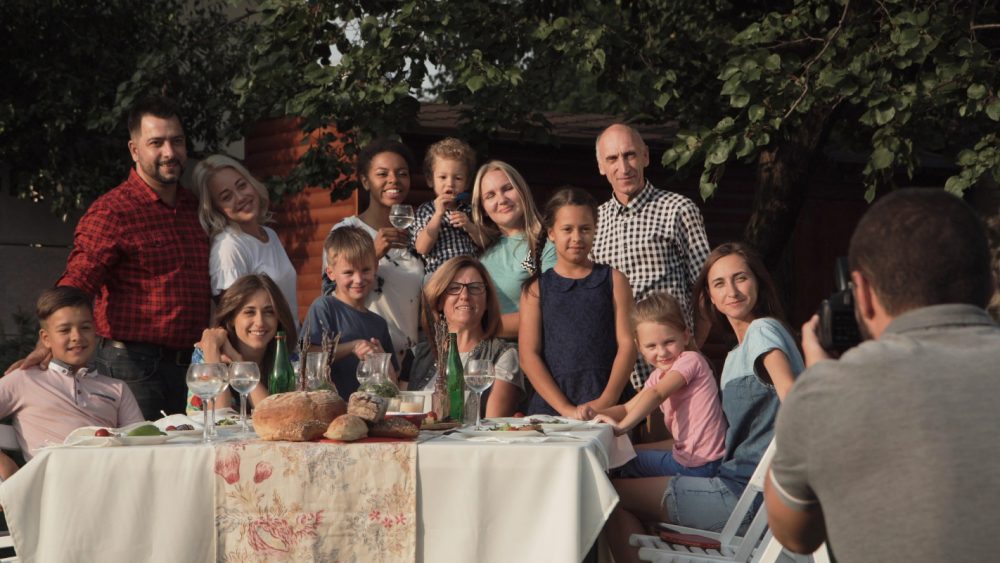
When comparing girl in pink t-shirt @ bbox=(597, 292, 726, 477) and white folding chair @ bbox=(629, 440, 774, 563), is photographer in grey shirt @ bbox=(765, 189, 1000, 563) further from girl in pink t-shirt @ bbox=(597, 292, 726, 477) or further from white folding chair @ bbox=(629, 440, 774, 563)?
girl in pink t-shirt @ bbox=(597, 292, 726, 477)

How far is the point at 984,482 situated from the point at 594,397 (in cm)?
347

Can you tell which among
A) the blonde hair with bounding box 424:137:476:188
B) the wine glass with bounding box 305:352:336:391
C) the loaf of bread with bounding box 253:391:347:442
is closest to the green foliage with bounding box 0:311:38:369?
the blonde hair with bounding box 424:137:476:188

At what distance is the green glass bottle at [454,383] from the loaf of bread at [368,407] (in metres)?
0.56

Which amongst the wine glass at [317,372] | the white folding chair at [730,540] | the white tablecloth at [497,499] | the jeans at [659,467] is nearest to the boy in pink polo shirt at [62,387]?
the wine glass at [317,372]

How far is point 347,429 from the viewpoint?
3764mm

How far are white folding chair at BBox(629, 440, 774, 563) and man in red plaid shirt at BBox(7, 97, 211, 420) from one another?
7.29 feet

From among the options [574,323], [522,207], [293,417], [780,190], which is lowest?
[293,417]

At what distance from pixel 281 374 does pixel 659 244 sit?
235cm

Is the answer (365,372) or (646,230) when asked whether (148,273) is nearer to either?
(365,372)

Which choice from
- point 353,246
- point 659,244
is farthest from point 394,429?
point 659,244

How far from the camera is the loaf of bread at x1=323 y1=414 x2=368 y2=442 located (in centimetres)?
376

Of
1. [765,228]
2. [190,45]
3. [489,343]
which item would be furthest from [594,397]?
[190,45]

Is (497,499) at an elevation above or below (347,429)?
below

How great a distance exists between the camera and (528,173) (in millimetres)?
13078
